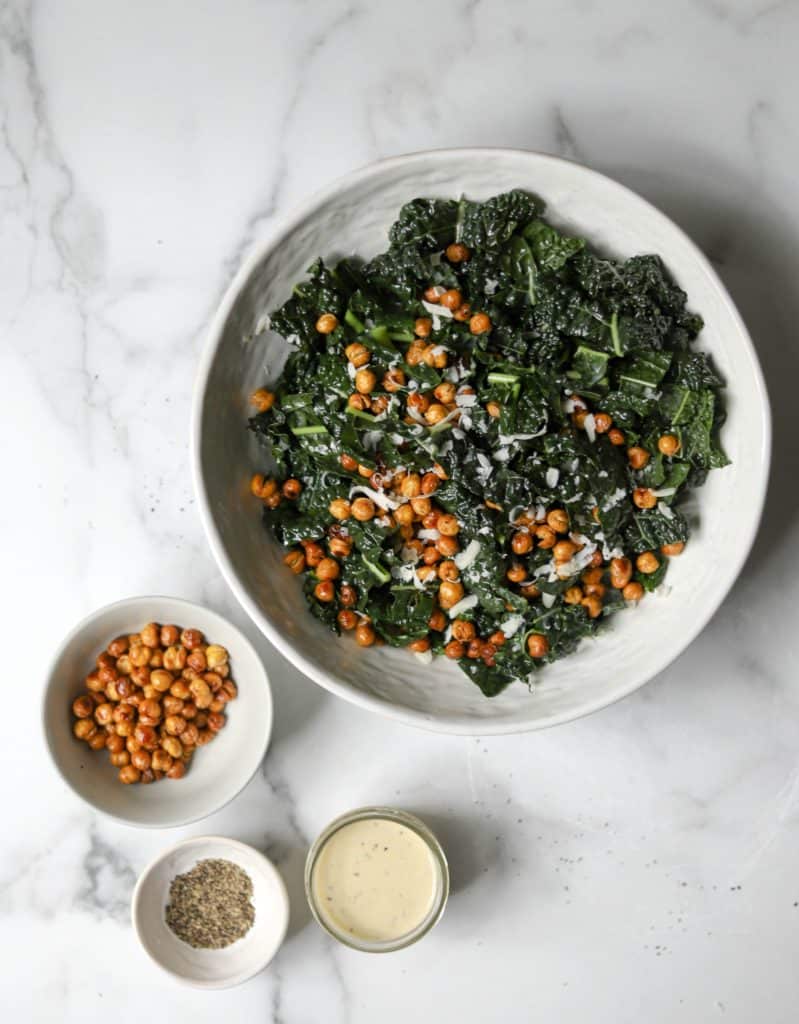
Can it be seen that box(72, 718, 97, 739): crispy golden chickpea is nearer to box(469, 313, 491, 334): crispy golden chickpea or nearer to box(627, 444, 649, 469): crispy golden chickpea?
box(469, 313, 491, 334): crispy golden chickpea

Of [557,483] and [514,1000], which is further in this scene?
[514,1000]

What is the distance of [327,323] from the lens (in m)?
2.60

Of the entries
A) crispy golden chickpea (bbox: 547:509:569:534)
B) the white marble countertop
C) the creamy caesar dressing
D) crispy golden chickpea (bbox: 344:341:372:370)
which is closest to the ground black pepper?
the white marble countertop

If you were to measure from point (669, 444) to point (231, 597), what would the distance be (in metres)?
1.32

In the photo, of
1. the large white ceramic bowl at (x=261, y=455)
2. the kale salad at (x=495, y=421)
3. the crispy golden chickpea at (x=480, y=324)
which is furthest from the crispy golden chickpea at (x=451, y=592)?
the crispy golden chickpea at (x=480, y=324)

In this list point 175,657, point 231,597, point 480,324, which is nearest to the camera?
point 480,324

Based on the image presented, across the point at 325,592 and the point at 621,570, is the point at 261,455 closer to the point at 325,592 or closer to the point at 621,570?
the point at 325,592

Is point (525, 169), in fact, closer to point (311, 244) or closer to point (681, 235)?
point (681, 235)

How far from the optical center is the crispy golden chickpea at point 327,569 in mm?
2715

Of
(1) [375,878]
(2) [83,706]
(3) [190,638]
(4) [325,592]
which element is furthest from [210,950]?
(4) [325,592]

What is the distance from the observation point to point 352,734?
9.82ft

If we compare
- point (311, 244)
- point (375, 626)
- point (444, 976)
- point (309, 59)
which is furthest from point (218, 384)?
point (444, 976)

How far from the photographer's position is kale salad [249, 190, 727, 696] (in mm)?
2566

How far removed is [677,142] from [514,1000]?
260cm
